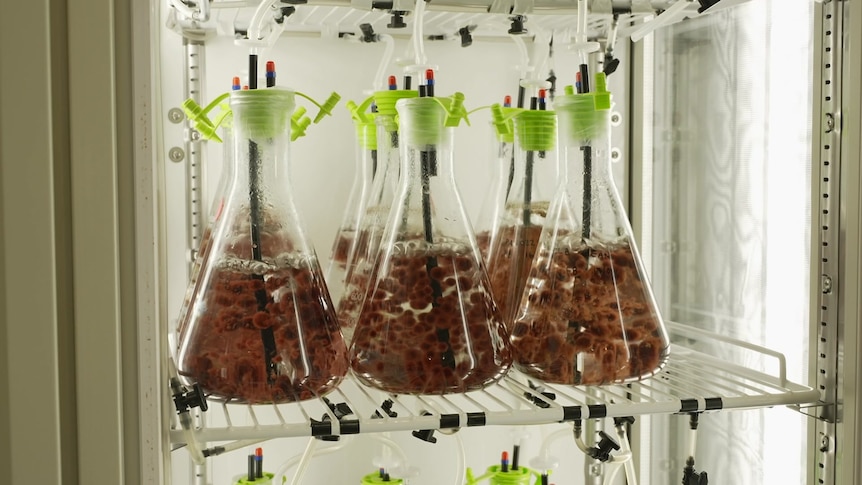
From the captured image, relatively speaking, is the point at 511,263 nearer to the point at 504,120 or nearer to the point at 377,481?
the point at 504,120

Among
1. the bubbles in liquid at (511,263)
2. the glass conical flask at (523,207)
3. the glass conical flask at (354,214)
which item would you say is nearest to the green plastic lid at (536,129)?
the glass conical flask at (523,207)

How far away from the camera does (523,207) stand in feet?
3.54

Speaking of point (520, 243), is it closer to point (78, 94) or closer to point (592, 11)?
point (592, 11)

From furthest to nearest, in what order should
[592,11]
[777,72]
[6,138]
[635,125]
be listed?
1. [635,125]
2. [777,72]
3. [592,11]
4. [6,138]

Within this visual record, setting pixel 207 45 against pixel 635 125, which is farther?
pixel 635 125

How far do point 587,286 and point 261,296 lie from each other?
0.36 m

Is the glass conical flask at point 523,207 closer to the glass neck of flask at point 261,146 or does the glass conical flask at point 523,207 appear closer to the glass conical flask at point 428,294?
the glass conical flask at point 428,294

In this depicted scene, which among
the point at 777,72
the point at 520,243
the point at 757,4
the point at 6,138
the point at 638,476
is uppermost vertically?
the point at 757,4

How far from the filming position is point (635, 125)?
1.33 metres

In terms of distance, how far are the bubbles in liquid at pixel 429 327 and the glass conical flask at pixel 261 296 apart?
0.14ft

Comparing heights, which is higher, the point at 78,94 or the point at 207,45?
the point at 207,45

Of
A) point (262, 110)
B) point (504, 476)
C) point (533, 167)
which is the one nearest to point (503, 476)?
point (504, 476)

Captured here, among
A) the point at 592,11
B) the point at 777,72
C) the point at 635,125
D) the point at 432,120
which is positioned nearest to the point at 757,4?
the point at 777,72

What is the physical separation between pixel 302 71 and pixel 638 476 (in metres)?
0.88
